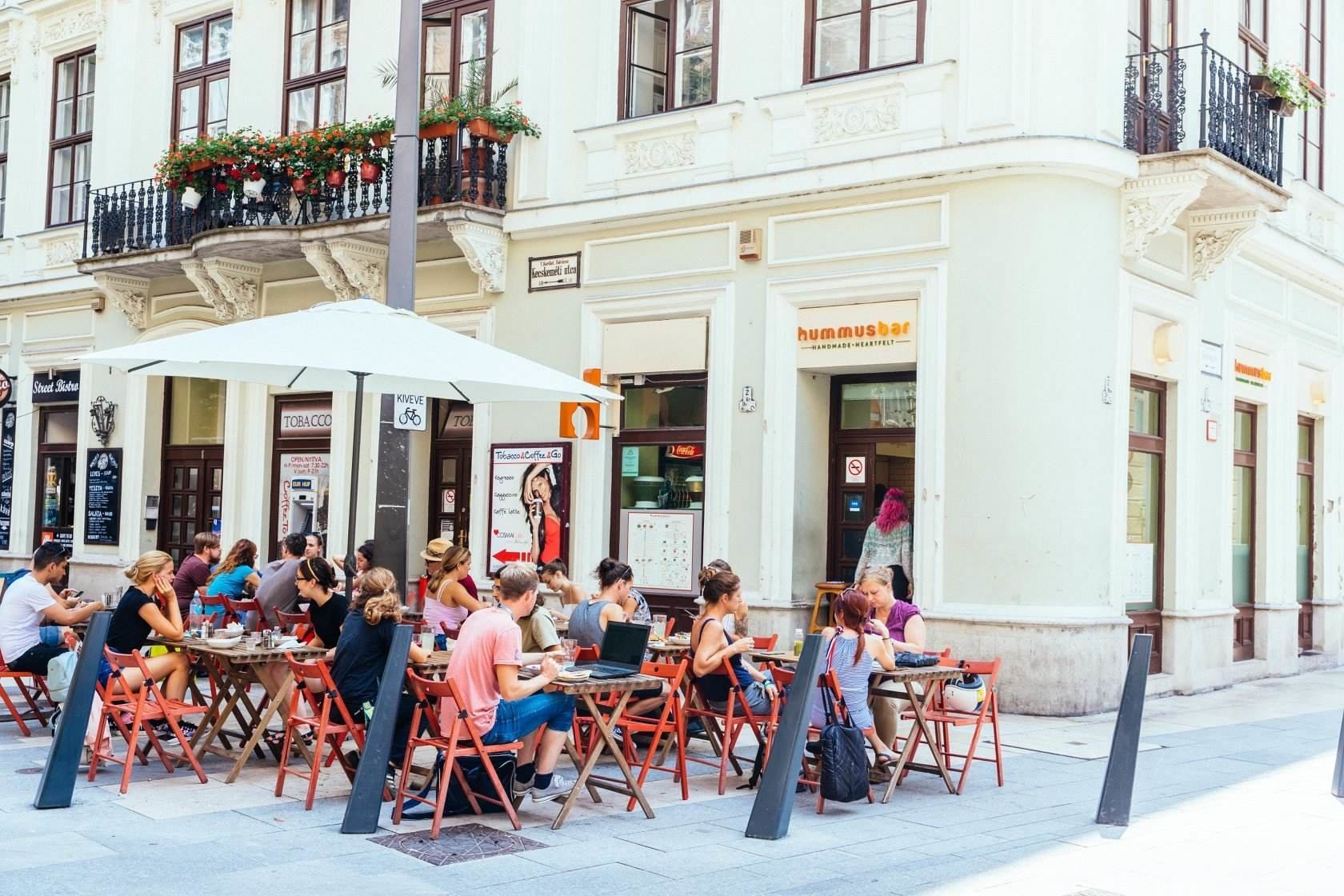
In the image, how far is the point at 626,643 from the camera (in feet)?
26.6

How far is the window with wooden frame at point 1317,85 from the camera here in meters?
16.2

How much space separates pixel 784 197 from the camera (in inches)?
499

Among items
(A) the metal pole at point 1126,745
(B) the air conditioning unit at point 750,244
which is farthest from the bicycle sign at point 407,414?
(A) the metal pole at point 1126,745

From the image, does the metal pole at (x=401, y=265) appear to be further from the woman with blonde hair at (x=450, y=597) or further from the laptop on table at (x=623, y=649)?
the laptop on table at (x=623, y=649)

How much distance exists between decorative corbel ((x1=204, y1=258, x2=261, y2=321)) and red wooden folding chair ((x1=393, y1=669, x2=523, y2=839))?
10106 mm

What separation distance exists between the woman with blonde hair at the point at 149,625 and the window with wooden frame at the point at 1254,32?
11331 mm

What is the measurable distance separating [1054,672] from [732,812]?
4.51 m

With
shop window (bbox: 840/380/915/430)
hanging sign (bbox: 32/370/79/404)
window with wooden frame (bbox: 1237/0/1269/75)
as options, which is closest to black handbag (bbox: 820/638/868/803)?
shop window (bbox: 840/380/915/430)

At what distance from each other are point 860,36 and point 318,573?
681cm

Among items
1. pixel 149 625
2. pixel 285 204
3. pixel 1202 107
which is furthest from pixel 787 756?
pixel 285 204

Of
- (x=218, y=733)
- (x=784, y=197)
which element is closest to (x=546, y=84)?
(x=784, y=197)

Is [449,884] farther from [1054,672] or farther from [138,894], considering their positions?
[1054,672]

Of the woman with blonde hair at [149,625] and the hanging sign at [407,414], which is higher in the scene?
the hanging sign at [407,414]

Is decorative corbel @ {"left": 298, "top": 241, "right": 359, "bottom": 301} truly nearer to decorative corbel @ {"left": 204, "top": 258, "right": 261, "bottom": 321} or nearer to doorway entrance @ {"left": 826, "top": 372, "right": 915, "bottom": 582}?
decorative corbel @ {"left": 204, "top": 258, "right": 261, "bottom": 321}
